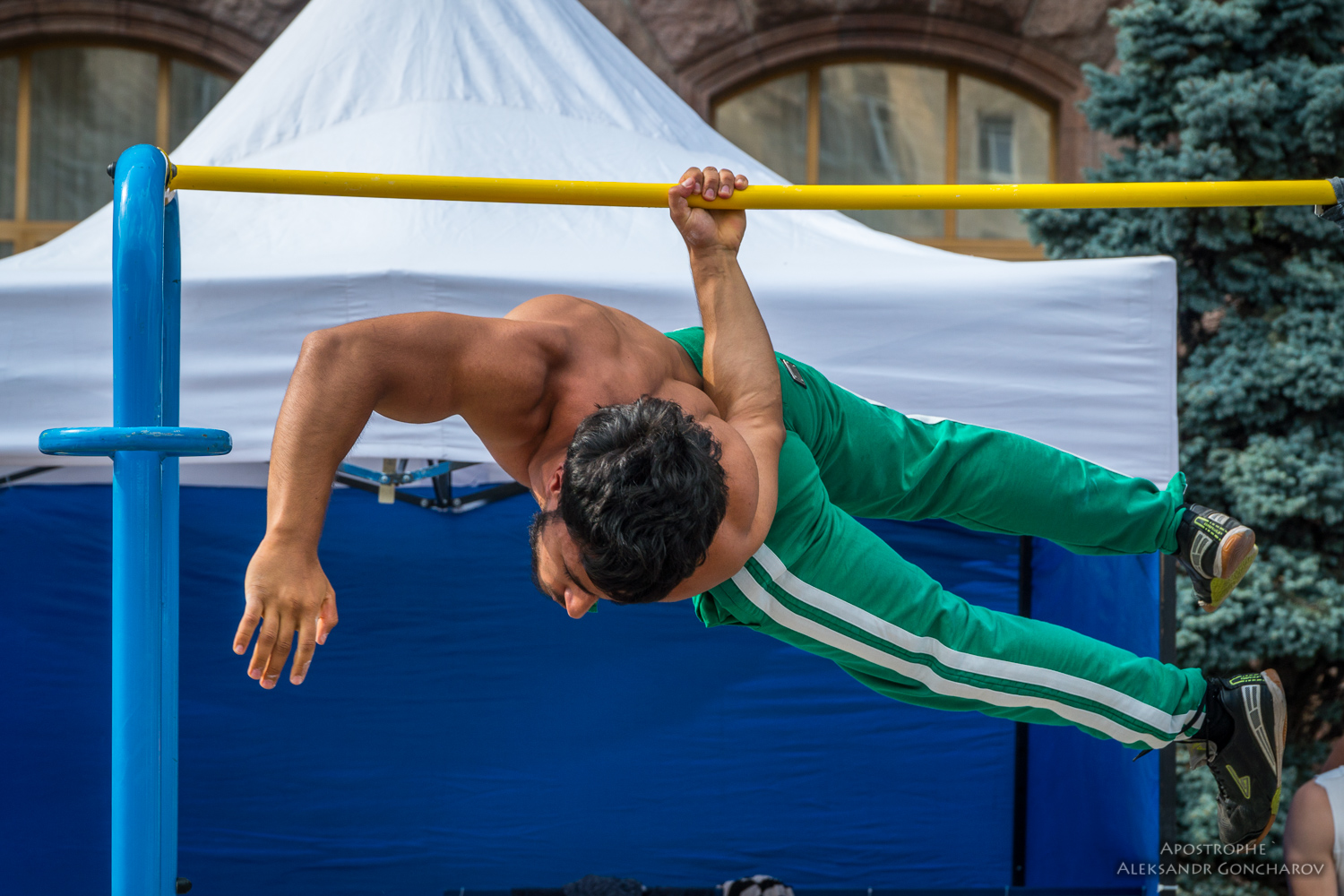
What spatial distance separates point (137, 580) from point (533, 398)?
51cm

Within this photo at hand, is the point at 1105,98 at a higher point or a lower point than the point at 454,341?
higher

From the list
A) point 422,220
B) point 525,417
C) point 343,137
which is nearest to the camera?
point 525,417

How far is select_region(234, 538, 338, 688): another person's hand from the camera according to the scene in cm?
117

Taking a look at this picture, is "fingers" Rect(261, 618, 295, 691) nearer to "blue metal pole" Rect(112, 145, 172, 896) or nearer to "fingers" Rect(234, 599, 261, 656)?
"fingers" Rect(234, 599, 261, 656)

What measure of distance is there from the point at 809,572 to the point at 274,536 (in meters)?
0.78

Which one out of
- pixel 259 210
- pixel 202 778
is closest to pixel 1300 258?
pixel 259 210

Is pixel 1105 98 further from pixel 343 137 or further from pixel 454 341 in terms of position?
pixel 454 341

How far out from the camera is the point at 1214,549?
187 cm

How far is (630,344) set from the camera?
5.43 feet

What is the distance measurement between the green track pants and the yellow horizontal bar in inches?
10.3

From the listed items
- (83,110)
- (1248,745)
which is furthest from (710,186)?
(83,110)

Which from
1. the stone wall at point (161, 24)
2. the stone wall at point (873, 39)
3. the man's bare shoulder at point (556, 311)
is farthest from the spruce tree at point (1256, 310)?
the stone wall at point (161, 24)

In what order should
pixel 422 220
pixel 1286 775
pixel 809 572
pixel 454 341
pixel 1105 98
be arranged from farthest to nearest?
pixel 1105 98 → pixel 1286 775 → pixel 422 220 → pixel 809 572 → pixel 454 341

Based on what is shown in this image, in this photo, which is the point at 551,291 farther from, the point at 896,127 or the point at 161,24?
the point at 161,24
